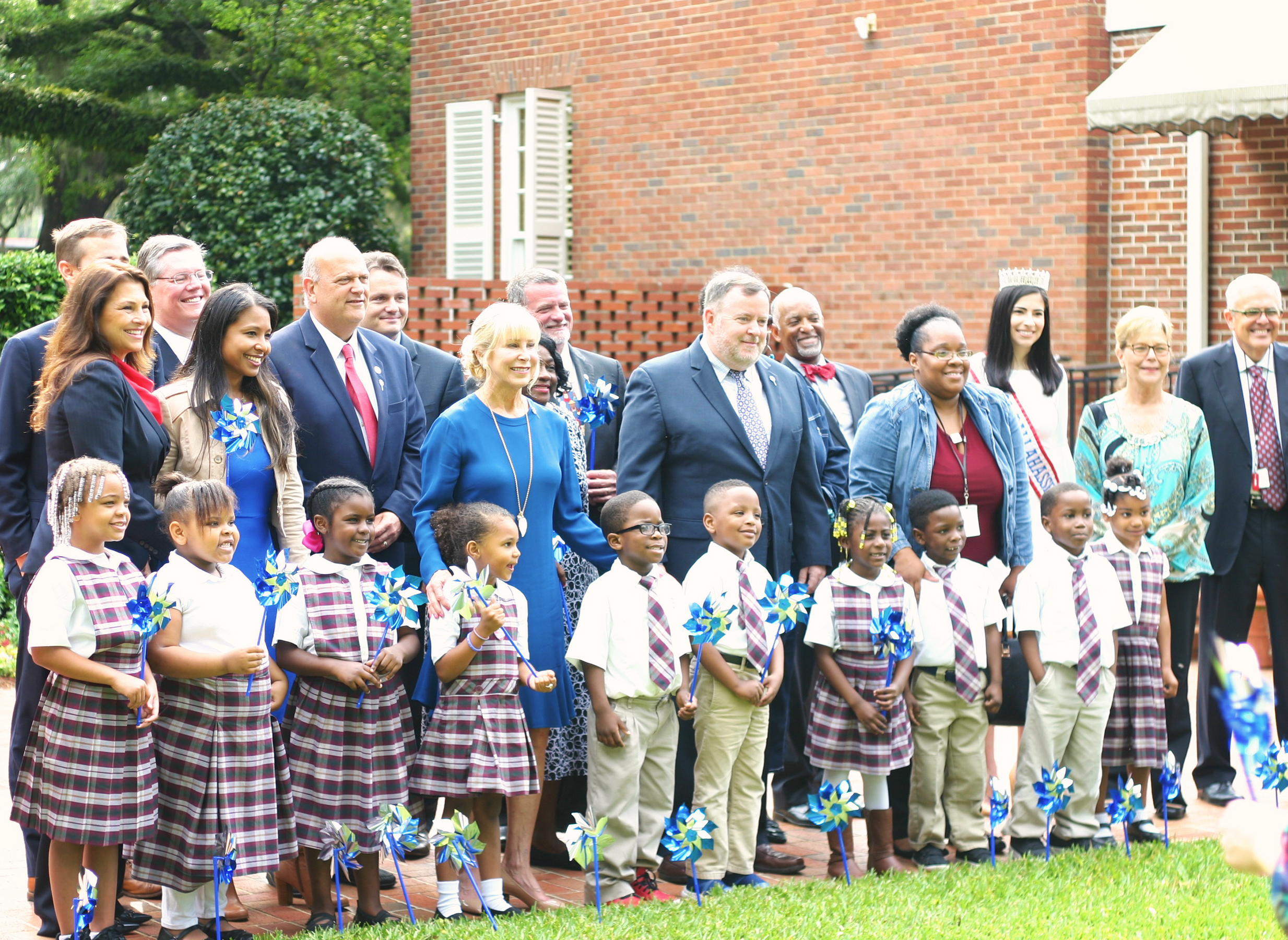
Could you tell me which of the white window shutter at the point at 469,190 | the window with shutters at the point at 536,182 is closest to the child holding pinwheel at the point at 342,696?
the window with shutters at the point at 536,182

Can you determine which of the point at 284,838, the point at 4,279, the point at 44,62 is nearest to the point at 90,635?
the point at 284,838

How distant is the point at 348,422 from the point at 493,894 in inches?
→ 71.6

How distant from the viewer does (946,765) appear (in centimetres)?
609

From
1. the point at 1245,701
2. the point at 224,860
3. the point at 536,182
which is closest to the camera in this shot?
the point at 1245,701

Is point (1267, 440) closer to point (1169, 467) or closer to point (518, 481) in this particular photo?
point (1169, 467)

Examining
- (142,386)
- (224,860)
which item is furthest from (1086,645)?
(142,386)

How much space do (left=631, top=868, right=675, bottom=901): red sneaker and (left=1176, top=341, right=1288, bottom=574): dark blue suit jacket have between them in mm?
3399

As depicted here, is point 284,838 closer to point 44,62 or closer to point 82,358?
point 82,358

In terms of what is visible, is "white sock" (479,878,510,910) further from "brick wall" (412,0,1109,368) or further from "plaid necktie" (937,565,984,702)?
"brick wall" (412,0,1109,368)

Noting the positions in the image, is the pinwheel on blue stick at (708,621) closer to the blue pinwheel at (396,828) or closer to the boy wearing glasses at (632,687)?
the boy wearing glasses at (632,687)

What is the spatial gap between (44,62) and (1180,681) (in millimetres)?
18940

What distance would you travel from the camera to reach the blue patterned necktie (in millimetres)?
5996

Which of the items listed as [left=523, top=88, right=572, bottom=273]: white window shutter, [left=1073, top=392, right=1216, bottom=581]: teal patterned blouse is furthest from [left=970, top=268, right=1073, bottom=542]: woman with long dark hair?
[left=523, top=88, right=572, bottom=273]: white window shutter

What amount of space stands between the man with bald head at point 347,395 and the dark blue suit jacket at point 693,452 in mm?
867
